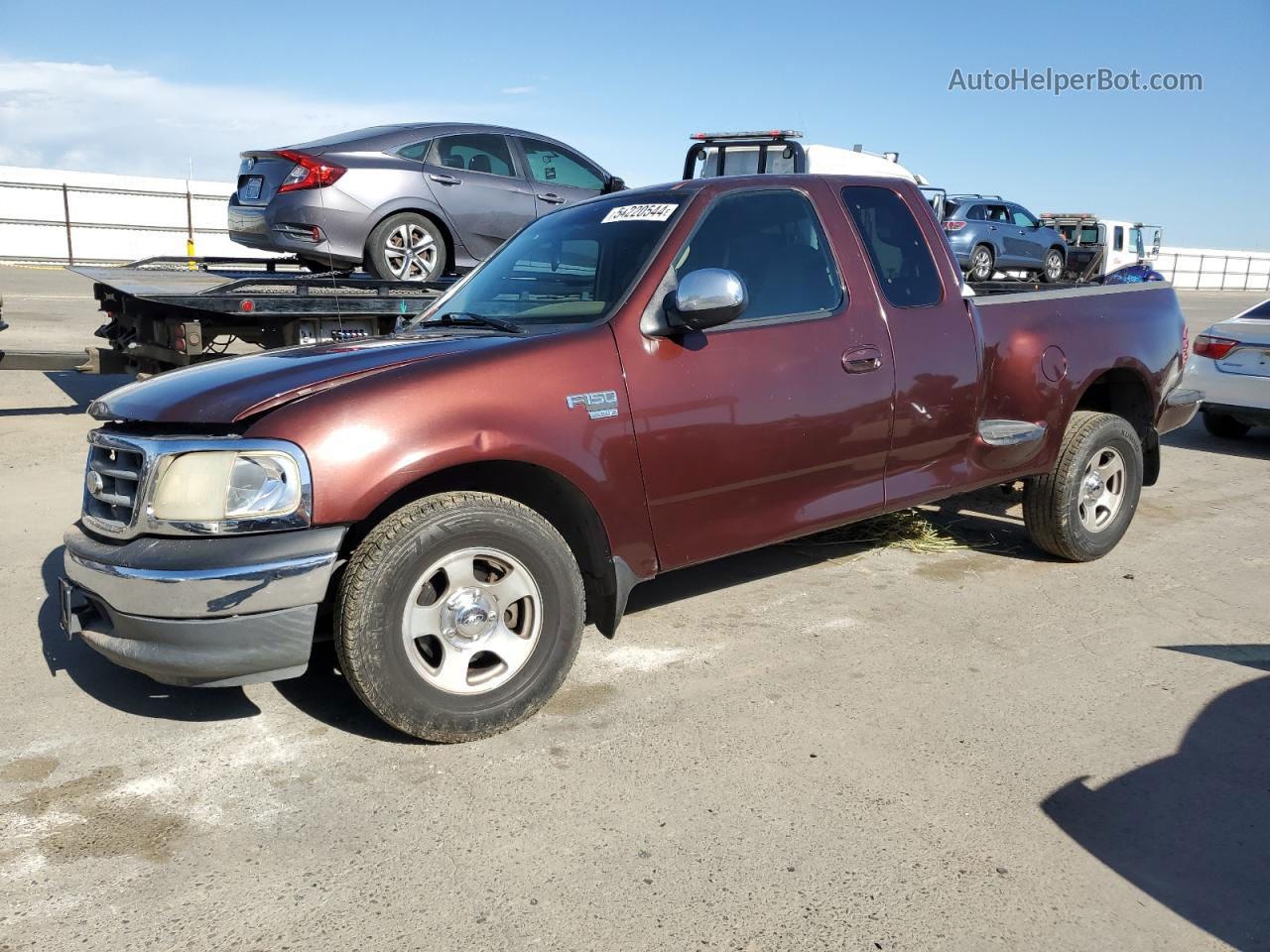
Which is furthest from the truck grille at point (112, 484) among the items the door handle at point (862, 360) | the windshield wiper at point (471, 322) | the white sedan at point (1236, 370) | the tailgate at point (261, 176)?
the white sedan at point (1236, 370)

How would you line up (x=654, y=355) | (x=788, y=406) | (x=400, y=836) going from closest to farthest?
(x=400, y=836) → (x=654, y=355) → (x=788, y=406)

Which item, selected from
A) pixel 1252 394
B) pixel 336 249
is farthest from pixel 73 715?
pixel 1252 394

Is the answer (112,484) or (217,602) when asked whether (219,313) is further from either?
(217,602)

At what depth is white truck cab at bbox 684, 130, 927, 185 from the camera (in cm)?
1298

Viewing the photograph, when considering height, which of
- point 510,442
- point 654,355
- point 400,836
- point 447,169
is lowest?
point 400,836

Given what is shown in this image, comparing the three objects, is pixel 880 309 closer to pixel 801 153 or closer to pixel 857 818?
pixel 857 818

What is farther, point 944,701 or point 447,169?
point 447,169

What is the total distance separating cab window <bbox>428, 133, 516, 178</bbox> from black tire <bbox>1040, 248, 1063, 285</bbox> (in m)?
21.2

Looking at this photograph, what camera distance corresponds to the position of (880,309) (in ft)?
15.1

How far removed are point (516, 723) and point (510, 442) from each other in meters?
0.97

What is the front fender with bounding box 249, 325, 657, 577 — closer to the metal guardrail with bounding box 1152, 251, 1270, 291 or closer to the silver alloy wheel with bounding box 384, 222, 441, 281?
the silver alloy wheel with bounding box 384, 222, 441, 281

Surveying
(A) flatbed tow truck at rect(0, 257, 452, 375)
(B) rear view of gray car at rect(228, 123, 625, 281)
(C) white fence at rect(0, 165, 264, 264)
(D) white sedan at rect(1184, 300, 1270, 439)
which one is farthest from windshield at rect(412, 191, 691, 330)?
(C) white fence at rect(0, 165, 264, 264)

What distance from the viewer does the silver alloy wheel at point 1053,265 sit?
2761cm

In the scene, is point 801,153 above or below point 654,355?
above
